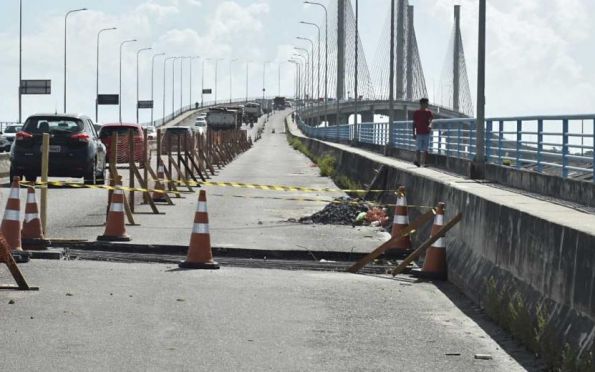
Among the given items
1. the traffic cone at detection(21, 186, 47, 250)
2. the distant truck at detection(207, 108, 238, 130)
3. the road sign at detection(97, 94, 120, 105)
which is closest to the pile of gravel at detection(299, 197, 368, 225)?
the traffic cone at detection(21, 186, 47, 250)

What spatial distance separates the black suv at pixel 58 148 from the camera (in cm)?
3039

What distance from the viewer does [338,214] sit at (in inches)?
898

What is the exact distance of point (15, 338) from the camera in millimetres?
9352

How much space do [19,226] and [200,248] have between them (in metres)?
1.95

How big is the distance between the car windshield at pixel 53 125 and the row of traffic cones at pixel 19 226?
1468 centimetres

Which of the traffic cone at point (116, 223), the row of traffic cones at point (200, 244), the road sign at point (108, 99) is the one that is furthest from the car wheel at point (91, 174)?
the road sign at point (108, 99)

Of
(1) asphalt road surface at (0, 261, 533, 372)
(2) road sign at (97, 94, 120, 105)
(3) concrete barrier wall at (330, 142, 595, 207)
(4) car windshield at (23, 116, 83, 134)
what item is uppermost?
(2) road sign at (97, 94, 120, 105)

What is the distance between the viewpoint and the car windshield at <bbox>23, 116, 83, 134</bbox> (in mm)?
30719

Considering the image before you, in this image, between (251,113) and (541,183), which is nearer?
(541,183)

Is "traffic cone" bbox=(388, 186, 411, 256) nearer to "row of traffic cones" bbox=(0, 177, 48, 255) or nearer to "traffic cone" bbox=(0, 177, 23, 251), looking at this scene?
"row of traffic cones" bbox=(0, 177, 48, 255)

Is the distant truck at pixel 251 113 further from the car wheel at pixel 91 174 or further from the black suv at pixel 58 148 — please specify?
the black suv at pixel 58 148

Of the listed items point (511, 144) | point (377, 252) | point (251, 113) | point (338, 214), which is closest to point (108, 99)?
point (251, 113)

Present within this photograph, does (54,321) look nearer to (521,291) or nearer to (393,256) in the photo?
(521,291)

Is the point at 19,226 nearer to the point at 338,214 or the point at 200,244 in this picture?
the point at 200,244
